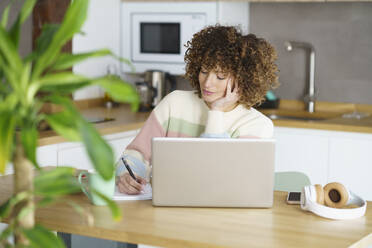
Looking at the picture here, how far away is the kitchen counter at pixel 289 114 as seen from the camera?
3672mm

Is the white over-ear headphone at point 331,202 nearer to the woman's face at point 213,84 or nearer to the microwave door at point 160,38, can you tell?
the woman's face at point 213,84

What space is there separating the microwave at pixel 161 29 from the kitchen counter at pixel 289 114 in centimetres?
38

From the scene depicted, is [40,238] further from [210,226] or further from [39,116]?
[210,226]

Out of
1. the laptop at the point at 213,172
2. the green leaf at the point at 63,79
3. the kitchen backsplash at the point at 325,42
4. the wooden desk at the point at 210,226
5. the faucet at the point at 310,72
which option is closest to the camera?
the green leaf at the point at 63,79

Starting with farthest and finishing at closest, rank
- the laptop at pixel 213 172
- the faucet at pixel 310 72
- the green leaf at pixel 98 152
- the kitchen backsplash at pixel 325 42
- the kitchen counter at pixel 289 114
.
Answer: the faucet at pixel 310 72 → the kitchen backsplash at pixel 325 42 → the kitchen counter at pixel 289 114 → the laptop at pixel 213 172 → the green leaf at pixel 98 152

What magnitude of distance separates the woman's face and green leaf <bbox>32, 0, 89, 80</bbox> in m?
1.19

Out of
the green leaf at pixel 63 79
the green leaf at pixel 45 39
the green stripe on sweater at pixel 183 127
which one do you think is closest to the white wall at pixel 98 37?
the green stripe on sweater at pixel 183 127

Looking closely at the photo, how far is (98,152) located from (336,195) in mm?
1067

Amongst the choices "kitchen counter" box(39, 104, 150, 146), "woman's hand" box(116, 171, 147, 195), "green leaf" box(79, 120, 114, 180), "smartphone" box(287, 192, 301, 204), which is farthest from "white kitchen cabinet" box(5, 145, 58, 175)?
"green leaf" box(79, 120, 114, 180)

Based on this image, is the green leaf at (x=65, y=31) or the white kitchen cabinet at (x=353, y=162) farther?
the white kitchen cabinet at (x=353, y=162)

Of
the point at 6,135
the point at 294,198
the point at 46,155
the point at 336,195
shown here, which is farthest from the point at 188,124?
the point at 6,135

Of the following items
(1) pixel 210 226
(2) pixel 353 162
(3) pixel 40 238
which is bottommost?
(2) pixel 353 162

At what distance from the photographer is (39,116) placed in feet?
4.48

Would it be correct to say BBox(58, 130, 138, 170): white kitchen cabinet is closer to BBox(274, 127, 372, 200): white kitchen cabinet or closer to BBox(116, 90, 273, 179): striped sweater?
BBox(116, 90, 273, 179): striped sweater
